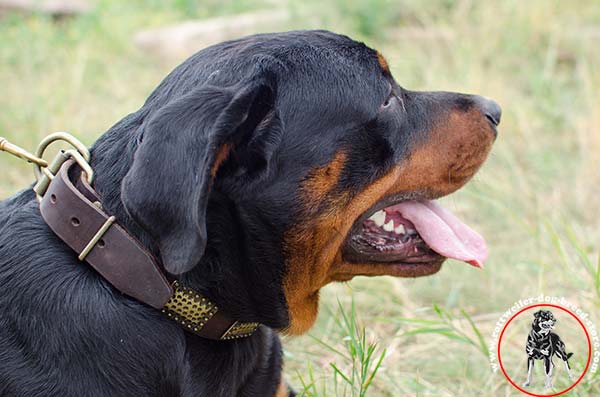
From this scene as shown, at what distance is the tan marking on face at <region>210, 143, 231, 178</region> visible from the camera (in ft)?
7.42

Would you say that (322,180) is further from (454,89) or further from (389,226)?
(454,89)

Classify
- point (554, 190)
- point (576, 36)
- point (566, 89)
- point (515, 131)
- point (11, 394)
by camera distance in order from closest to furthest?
point (11, 394) < point (554, 190) < point (515, 131) < point (566, 89) < point (576, 36)

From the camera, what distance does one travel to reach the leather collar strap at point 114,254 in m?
2.36

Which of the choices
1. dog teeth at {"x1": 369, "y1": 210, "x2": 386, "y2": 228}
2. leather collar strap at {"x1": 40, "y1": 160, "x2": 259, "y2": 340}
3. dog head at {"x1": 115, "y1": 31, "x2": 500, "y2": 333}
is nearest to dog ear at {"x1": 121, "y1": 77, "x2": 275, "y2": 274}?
dog head at {"x1": 115, "y1": 31, "x2": 500, "y2": 333}

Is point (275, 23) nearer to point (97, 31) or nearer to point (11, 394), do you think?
point (97, 31)

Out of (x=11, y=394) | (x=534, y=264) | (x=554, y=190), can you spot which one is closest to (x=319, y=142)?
(x=11, y=394)

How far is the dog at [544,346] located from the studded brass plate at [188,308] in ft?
4.52

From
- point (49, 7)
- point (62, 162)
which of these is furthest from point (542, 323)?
point (49, 7)

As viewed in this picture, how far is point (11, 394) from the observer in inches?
95.3

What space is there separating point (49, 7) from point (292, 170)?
7.20 m

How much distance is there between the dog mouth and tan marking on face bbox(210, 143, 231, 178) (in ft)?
1.77

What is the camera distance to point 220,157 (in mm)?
2330

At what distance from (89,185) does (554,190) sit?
3.40 meters

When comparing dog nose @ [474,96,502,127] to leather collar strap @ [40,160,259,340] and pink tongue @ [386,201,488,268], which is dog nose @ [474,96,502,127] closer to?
pink tongue @ [386,201,488,268]
